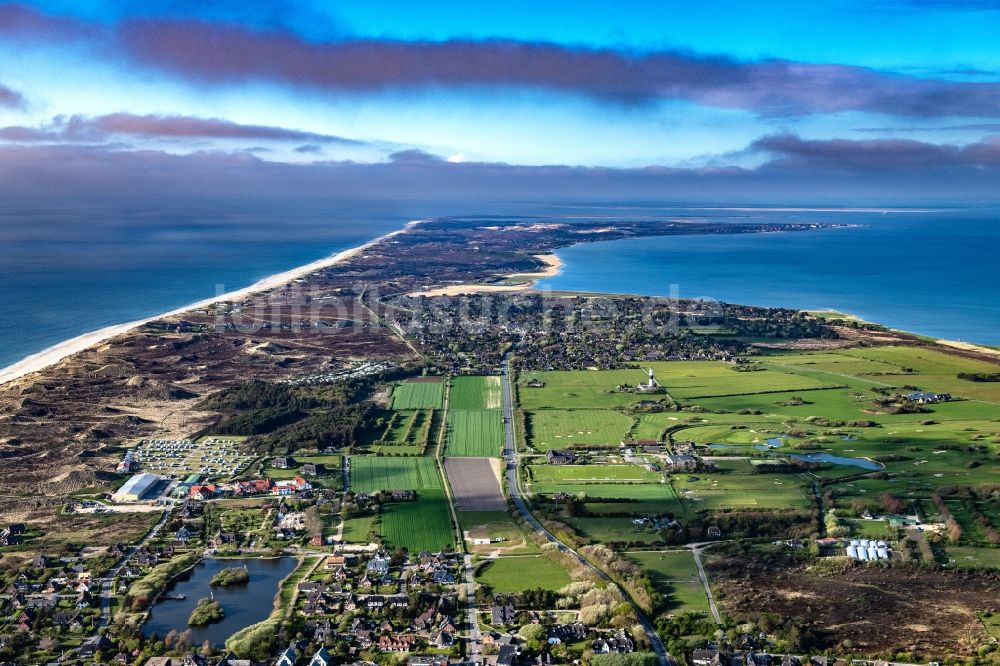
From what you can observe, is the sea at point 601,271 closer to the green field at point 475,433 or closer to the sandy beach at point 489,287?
the sandy beach at point 489,287

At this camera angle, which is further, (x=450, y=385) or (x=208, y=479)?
(x=450, y=385)

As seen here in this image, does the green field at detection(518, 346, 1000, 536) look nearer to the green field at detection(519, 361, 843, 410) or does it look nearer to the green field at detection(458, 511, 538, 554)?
the green field at detection(519, 361, 843, 410)

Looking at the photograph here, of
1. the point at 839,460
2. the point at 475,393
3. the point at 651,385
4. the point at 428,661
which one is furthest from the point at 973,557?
the point at 475,393

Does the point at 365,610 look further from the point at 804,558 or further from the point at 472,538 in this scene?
the point at 804,558

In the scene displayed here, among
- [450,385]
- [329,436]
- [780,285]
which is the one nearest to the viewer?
[329,436]

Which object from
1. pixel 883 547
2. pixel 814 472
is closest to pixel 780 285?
pixel 814 472

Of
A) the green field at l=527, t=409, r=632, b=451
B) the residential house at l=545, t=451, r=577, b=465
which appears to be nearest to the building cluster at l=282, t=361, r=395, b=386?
the green field at l=527, t=409, r=632, b=451

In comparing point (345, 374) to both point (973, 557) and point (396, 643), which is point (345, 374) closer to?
point (396, 643)

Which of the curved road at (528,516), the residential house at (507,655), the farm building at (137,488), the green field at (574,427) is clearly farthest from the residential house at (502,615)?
the farm building at (137,488)
